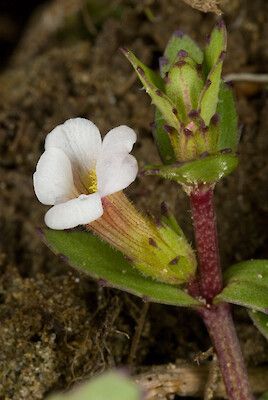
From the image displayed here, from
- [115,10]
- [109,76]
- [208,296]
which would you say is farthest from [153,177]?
[115,10]

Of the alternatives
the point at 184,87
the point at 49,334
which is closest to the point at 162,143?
the point at 184,87

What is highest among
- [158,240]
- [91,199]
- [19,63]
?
[19,63]

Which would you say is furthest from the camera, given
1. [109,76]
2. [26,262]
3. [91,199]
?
[109,76]

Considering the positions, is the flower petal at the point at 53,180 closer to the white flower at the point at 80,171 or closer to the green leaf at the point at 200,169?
the white flower at the point at 80,171

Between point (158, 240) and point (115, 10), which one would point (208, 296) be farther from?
point (115, 10)

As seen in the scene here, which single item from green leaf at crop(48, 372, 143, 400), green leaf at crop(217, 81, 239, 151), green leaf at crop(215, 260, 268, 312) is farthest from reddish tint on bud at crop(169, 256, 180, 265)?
green leaf at crop(48, 372, 143, 400)

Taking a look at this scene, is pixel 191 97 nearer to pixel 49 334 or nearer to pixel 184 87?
pixel 184 87

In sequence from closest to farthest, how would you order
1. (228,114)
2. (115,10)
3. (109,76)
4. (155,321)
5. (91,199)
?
(91,199), (228,114), (155,321), (109,76), (115,10)

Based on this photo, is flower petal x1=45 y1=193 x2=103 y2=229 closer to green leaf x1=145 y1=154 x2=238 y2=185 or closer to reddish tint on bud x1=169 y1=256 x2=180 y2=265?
green leaf x1=145 y1=154 x2=238 y2=185
